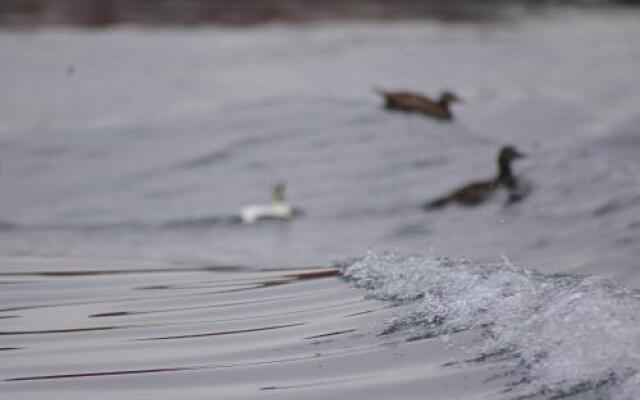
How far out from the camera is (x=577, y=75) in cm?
2494

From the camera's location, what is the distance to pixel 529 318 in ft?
21.3

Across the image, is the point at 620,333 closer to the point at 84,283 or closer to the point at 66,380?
the point at 66,380

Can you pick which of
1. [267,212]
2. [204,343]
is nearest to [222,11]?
[267,212]

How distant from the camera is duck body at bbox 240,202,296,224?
47.3 ft

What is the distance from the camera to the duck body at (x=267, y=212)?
1441cm

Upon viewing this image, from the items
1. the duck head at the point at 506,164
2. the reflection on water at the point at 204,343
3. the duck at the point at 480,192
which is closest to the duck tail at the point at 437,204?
the duck at the point at 480,192

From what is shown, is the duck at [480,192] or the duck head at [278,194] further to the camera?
the duck head at [278,194]

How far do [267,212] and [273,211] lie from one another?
0.10 metres

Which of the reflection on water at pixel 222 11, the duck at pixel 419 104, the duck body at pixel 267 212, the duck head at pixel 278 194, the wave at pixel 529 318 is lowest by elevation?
the wave at pixel 529 318

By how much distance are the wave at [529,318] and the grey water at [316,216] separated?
0.8 inches

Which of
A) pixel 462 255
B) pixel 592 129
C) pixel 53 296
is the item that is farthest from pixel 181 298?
pixel 592 129

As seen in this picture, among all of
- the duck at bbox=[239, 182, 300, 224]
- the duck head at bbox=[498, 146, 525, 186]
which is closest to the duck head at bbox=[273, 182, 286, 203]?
the duck at bbox=[239, 182, 300, 224]

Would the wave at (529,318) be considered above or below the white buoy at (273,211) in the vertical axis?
below

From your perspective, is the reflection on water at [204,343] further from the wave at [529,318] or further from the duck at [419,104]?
the duck at [419,104]
